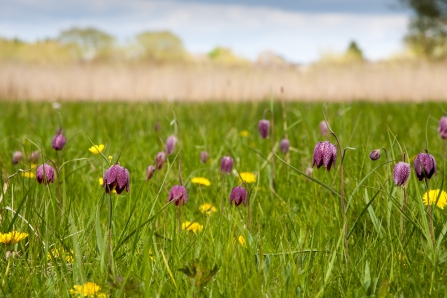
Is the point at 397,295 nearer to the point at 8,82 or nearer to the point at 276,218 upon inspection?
the point at 276,218

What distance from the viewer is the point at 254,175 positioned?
7.22 ft

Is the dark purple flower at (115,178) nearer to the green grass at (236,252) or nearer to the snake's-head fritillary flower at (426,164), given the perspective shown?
the green grass at (236,252)

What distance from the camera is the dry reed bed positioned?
8.91 metres

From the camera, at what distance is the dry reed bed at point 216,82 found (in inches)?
351

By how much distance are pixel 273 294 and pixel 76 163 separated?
5.38 ft

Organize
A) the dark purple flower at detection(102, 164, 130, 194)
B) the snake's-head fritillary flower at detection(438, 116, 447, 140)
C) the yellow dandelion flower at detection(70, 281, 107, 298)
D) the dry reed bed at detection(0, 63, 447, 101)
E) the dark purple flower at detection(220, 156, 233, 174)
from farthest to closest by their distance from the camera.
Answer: the dry reed bed at detection(0, 63, 447, 101), the snake's-head fritillary flower at detection(438, 116, 447, 140), the dark purple flower at detection(220, 156, 233, 174), the dark purple flower at detection(102, 164, 130, 194), the yellow dandelion flower at detection(70, 281, 107, 298)

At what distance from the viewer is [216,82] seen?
29.8 feet

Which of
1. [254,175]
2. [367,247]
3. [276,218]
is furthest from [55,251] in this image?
[254,175]

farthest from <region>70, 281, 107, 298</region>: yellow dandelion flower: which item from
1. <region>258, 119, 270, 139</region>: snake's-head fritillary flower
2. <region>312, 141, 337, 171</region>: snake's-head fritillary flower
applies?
<region>258, 119, 270, 139</region>: snake's-head fritillary flower

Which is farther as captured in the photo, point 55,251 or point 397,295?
point 55,251

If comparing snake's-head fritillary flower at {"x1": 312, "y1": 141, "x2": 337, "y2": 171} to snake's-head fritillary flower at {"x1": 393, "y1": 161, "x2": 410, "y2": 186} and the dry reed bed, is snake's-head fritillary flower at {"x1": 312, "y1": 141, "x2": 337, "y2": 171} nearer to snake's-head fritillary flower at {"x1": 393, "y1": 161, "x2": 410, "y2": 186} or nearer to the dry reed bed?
snake's-head fritillary flower at {"x1": 393, "y1": 161, "x2": 410, "y2": 186}

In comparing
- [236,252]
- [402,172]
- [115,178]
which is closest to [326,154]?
[402,172]

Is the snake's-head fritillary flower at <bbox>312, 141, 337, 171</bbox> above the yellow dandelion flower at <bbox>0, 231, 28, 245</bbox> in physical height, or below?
above

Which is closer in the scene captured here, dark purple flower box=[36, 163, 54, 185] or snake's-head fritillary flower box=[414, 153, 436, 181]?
snake's-head fritillary flower box=[414, 153, 436, 181]
